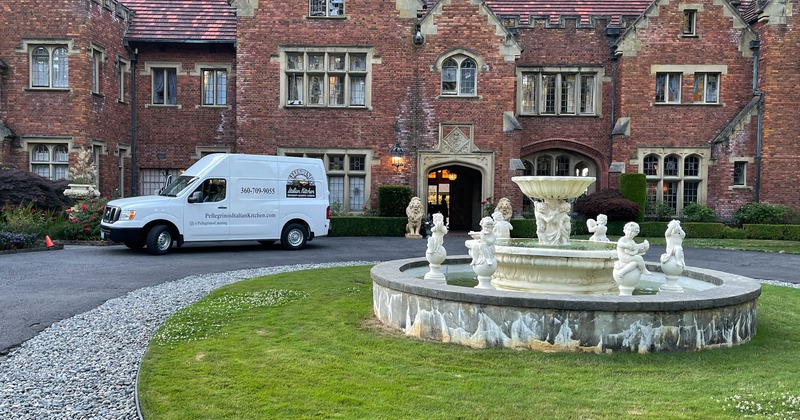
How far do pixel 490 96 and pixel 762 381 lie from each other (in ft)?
57.6

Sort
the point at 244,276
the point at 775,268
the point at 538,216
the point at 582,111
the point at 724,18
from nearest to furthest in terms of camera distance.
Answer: the point at 538,216 → the point at 244,276 → the point at 775,268 → the point at 724,18 → the point at 582,111

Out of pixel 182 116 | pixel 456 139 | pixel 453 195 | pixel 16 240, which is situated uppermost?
pixel 182 116

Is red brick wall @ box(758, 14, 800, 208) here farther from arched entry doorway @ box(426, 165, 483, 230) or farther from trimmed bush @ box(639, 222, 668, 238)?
arched entry doorway @ box(426, 165, 483, 230)

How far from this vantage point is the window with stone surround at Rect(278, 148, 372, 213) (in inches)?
874

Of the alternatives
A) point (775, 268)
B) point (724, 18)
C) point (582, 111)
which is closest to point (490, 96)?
point (582, 111)

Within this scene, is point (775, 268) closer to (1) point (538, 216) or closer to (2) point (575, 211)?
(1) point (538, 216)

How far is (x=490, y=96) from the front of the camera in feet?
71.7

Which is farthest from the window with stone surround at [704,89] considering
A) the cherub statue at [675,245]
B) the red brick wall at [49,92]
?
the red brick wall at [49,92]

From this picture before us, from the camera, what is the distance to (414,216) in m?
20.3

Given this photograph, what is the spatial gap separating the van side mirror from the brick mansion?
7288mm

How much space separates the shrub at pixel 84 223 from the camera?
16906mm

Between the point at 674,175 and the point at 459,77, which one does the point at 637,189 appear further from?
the point at 459,77

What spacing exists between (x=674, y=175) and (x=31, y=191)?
21925 millimetres

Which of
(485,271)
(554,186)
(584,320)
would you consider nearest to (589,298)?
(584,320)
